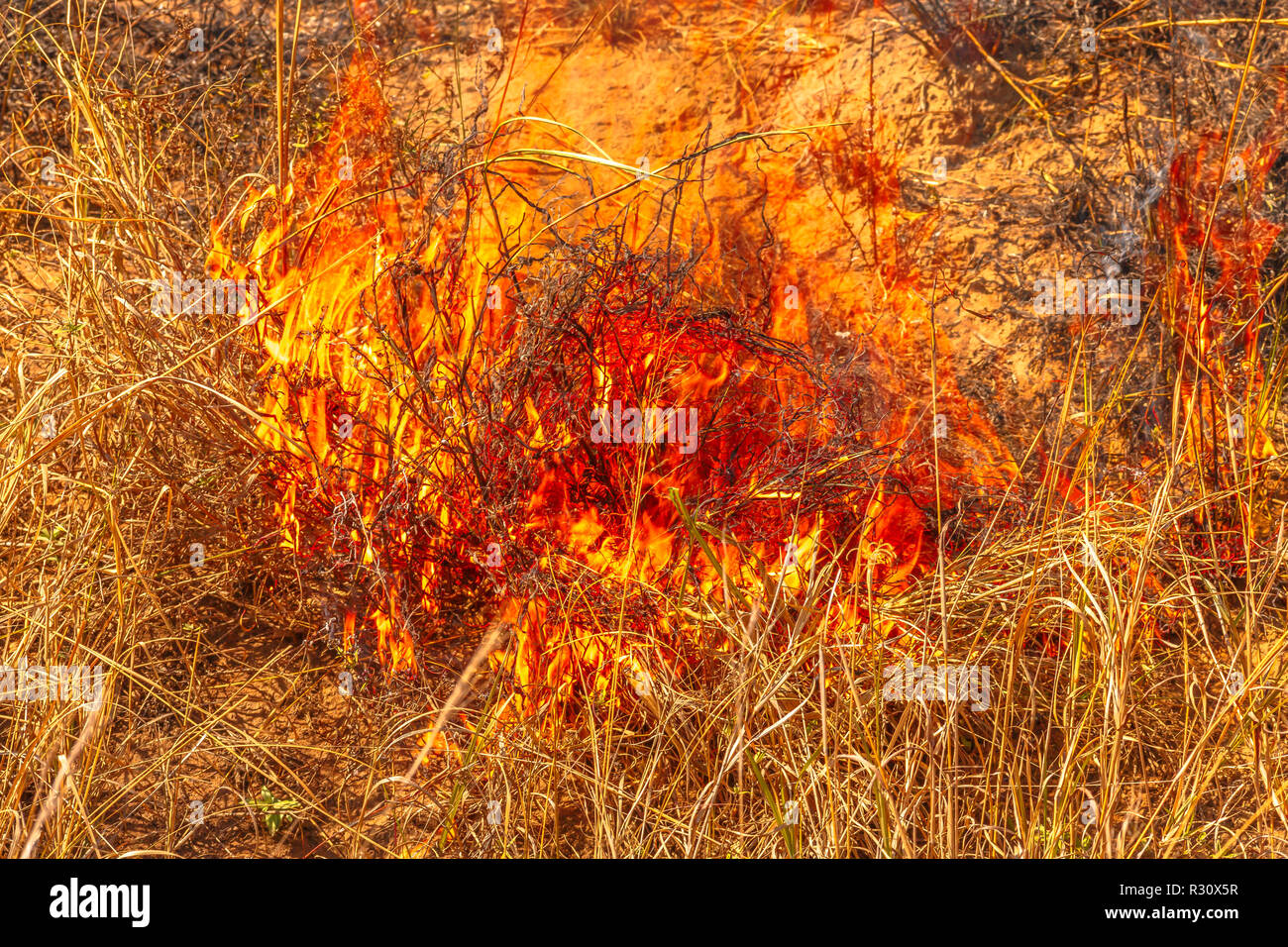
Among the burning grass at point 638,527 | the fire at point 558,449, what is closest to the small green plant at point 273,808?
the burning grass at point 638,527

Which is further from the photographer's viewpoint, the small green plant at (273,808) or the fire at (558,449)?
the fire at (558,449)

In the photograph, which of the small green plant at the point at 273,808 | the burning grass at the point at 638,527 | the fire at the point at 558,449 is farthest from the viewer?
the fire at the point at 558,449

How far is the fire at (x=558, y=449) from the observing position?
10.0 ft

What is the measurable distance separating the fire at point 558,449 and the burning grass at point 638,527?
2 cm

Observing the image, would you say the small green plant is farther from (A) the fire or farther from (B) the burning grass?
(A) the fire

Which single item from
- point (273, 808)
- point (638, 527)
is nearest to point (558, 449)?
point (638, 527)

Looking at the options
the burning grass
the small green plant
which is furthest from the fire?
the small green plant

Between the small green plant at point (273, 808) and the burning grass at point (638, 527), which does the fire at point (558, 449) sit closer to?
the burning grass at point (638, 527)

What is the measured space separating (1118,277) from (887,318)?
0.89 metres

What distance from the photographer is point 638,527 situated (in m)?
3.26

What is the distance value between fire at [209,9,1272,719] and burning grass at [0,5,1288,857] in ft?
0.05

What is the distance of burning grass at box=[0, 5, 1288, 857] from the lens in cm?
267

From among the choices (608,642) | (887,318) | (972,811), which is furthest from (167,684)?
(887,318)

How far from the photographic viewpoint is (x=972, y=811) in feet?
8.98
